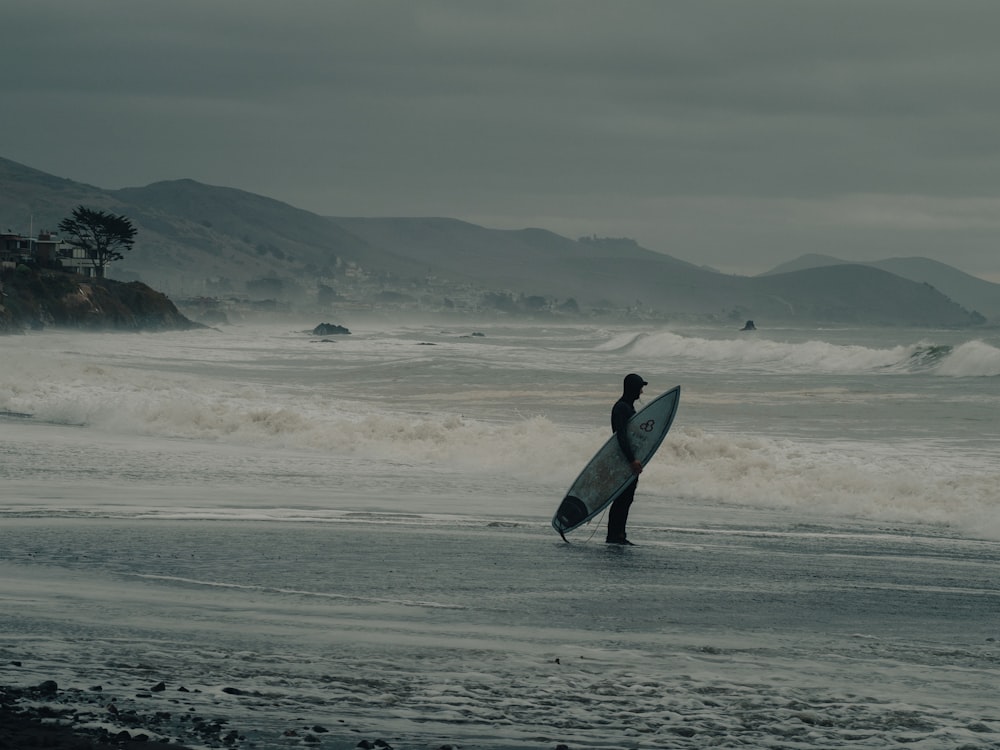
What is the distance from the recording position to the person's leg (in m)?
12.5

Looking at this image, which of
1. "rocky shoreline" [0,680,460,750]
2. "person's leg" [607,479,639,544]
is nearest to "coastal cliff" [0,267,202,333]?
"person's leg" [607,479,639,544]

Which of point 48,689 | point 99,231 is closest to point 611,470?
point 48,689

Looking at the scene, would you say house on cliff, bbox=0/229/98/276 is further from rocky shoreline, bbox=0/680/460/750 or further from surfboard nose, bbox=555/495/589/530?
rocky shoreline, bbox=0/680/460/750

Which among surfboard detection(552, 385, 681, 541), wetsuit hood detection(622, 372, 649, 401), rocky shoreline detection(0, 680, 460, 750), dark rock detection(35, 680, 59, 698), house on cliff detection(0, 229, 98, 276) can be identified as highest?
house on cliff detection(0, 229, 98, 276)

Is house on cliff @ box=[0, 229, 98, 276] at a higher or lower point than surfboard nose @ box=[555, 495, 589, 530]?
higher

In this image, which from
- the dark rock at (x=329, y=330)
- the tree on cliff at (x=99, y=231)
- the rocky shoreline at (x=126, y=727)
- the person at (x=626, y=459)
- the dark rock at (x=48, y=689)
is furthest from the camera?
the tree on cliff at (x=99, y=231)

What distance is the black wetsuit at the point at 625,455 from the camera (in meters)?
12.4

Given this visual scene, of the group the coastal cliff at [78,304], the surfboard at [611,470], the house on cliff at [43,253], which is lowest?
the surfboard at [611,470]

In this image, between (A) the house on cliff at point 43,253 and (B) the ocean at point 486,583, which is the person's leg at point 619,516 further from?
(A) the house on cliff at point 43,253

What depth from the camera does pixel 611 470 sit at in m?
12.8

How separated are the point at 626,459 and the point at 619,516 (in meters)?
0.57

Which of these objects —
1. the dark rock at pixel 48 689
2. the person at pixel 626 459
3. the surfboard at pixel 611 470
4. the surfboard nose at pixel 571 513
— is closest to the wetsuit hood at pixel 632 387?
the person at pixel 626 459

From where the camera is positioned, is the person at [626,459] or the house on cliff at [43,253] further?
the house on cliff at [43,253]

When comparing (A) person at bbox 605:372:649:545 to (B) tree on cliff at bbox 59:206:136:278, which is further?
(B) tree on cliff at bbox 59:206:136:278
